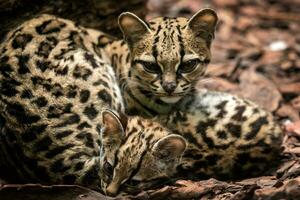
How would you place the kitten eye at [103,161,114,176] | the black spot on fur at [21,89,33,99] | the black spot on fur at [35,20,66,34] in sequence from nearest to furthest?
the kitten eye at [103,161,114,176] < the black spot on fur at [21,89,33,99] < the black spot on fur at [35,20,66,34]

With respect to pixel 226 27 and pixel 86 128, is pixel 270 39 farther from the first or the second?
pixel 86 128

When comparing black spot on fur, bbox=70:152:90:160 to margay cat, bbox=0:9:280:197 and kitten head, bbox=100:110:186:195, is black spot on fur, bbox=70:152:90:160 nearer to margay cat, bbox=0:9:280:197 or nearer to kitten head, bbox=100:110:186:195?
margay cat, bbox=0:9:280:197

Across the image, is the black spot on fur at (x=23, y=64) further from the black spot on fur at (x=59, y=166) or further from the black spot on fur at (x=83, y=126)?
the black spot on fur at (x=59, y=166)

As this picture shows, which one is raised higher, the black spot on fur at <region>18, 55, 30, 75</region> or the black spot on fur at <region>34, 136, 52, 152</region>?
the black spot on fur at <region>18, 55, 30, 75</region>

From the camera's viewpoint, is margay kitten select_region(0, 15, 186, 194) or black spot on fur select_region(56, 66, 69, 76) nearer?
margay kitten select_region(0, 15, 186, 194)

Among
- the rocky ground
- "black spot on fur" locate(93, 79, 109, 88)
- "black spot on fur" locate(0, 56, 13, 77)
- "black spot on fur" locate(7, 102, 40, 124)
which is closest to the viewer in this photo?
the rocky ground

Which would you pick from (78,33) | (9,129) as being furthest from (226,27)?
(9,129)

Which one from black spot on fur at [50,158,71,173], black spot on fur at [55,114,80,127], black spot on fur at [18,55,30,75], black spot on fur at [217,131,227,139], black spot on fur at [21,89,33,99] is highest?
black spot on fur at [18,55,30,75]

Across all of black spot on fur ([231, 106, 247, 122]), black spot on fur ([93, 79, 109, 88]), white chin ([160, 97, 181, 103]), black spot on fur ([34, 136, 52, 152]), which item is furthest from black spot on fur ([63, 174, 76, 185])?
black spot on fur ([231, 106, 247, 122])
